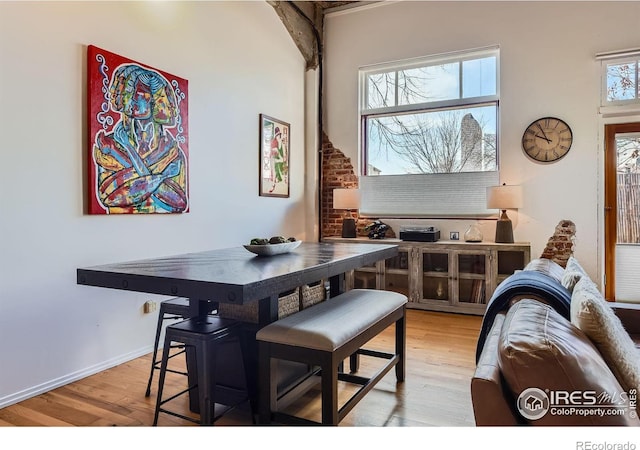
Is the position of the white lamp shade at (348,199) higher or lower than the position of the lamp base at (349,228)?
higher

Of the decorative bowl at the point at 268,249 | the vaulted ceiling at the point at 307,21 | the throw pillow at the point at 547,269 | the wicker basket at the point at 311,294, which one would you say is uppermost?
the vaulted ceiling at the point at 307,21

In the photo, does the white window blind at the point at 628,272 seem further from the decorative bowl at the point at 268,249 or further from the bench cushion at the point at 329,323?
the decorative bowl at the point at 268,249

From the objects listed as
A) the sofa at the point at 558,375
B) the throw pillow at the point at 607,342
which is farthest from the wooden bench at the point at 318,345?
the throw pillow at the point at 607,342

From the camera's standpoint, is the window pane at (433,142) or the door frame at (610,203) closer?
the door frame at (610,203)

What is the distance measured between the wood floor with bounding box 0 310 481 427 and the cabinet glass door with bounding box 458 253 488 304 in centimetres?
127

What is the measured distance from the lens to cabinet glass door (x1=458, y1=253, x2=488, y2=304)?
4.36 m

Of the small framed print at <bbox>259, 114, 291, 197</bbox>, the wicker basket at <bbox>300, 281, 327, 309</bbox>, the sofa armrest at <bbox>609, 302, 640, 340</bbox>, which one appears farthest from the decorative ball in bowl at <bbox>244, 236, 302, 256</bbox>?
the small framed print at <bbox>259, 114, 291, 197</bbox>

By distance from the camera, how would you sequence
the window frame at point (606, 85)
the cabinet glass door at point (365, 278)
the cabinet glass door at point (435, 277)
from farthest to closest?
the cabinet glass door at point (365, 278), the cabinet glass door at point (435, 277), the window frame at point (606, 85)

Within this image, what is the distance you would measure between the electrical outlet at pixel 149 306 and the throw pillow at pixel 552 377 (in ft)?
9.17

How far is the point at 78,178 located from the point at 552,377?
9.23 ft

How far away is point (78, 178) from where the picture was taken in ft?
9.21

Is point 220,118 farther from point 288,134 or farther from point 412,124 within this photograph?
point 412,124

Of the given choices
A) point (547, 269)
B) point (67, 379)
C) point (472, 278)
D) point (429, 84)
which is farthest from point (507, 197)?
point (67, 379)

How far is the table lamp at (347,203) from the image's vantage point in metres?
5.04
